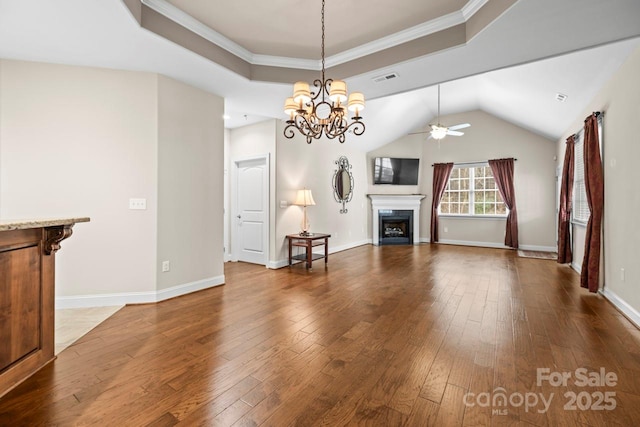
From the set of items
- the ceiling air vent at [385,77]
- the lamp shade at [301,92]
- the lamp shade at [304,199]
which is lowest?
the lamp shade at [304,199]

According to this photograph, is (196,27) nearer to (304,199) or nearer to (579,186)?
(304,199)

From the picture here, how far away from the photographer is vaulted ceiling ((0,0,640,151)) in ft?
7.84

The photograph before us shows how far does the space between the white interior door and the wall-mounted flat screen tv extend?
13.7 feet

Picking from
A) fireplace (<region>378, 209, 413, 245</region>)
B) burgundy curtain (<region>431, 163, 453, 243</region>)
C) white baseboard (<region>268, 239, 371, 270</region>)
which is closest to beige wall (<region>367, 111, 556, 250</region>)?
burgundy curtain (<region>431, 163, 453, 243</region>)

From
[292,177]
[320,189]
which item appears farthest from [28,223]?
[320,189]

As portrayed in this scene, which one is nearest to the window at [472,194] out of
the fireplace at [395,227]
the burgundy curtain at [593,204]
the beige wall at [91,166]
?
the fireplace at [395,227]

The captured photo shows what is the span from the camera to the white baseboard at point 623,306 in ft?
9.15

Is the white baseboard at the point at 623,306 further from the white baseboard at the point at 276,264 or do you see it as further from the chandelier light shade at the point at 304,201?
the white baseboard at the point at 276,264

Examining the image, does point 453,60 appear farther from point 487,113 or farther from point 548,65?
point 487,113

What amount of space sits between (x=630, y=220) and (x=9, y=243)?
5.18m

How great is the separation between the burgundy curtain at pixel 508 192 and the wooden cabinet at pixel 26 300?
8577mm

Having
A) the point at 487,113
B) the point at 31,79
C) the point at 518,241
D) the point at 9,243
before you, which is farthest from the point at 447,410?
the point at 487,113

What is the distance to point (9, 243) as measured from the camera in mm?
1761

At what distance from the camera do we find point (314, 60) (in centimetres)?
380
